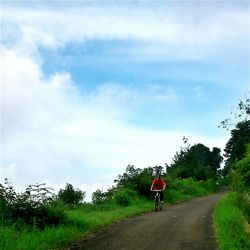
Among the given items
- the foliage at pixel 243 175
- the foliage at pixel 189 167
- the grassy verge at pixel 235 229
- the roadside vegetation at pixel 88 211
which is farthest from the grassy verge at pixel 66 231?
the foliage at pixel 189 167

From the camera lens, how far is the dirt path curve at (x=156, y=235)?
49.5 ft

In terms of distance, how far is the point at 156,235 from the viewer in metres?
17.4

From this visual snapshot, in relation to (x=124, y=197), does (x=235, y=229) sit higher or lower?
lower

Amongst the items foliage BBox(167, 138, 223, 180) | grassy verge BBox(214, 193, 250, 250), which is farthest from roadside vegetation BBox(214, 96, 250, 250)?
foliage BBox(167, 138, 223, 180)

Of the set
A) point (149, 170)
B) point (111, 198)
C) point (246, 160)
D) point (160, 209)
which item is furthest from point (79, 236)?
point (149, 170)

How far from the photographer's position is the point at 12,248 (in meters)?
12.9

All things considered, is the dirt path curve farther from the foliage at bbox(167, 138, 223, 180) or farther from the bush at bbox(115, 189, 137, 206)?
the foliage at bbox(167, 138, 223, 180)

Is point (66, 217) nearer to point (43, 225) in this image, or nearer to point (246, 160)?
point (43, 225)

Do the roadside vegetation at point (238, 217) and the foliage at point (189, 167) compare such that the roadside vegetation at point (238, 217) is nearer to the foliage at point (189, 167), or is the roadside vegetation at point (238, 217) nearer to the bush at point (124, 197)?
the bush at point (124, 197)

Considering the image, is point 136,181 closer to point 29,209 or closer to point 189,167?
point 29,209

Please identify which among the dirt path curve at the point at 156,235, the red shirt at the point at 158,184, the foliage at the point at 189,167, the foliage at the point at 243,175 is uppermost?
the foliage at the point at 189,167

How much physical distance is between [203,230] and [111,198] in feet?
42.5

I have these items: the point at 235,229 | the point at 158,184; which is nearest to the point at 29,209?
the point at 235,229

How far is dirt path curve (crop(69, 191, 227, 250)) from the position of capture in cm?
1509
